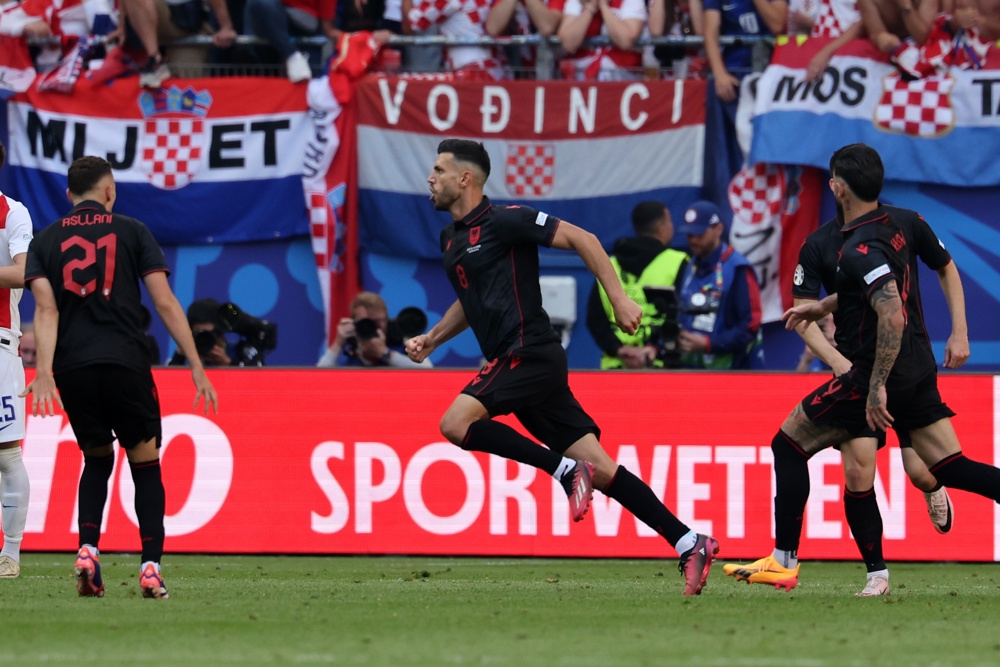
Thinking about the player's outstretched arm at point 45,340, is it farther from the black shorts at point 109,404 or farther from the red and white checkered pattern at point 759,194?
the red and white checkered pattern at point 759,194

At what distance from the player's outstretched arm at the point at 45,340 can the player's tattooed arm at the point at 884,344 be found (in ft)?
12.2

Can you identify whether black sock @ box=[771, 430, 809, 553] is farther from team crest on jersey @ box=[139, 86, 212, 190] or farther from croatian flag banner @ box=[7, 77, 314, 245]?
team crest on jersey @ box=[139, 86, 212, 190]

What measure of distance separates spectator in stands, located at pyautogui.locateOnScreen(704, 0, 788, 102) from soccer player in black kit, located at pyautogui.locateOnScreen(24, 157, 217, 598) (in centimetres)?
785

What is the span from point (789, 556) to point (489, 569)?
2.99m

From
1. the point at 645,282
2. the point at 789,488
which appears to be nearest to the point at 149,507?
the point at 789,488

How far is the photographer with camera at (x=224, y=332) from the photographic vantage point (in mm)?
12539

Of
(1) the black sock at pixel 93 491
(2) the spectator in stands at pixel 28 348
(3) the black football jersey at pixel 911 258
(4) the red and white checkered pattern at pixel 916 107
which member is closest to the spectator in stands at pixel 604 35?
(4) the red and white checkered pattern at pixel 916 107

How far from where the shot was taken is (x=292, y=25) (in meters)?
15.4

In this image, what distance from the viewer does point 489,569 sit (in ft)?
35.3

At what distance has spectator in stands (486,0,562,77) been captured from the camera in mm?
15102

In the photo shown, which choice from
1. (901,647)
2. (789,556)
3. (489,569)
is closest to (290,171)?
(489,569)

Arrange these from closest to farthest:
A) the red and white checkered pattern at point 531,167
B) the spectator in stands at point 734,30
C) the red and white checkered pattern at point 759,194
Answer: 1. the spectator in stands at point 734,30
2. the red and white checkered pattern at point 759,194
3. the red and white checkered pattern at point 531,167

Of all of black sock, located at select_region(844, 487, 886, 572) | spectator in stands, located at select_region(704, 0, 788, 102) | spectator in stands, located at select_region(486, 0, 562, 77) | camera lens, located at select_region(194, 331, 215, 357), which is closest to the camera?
black sock, located at select_region(844, 487, 886, 572)

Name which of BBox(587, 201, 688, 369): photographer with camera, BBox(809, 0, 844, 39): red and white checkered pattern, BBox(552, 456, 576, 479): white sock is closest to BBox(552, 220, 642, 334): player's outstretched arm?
BBox(552, 456, 576, 479): white sock
